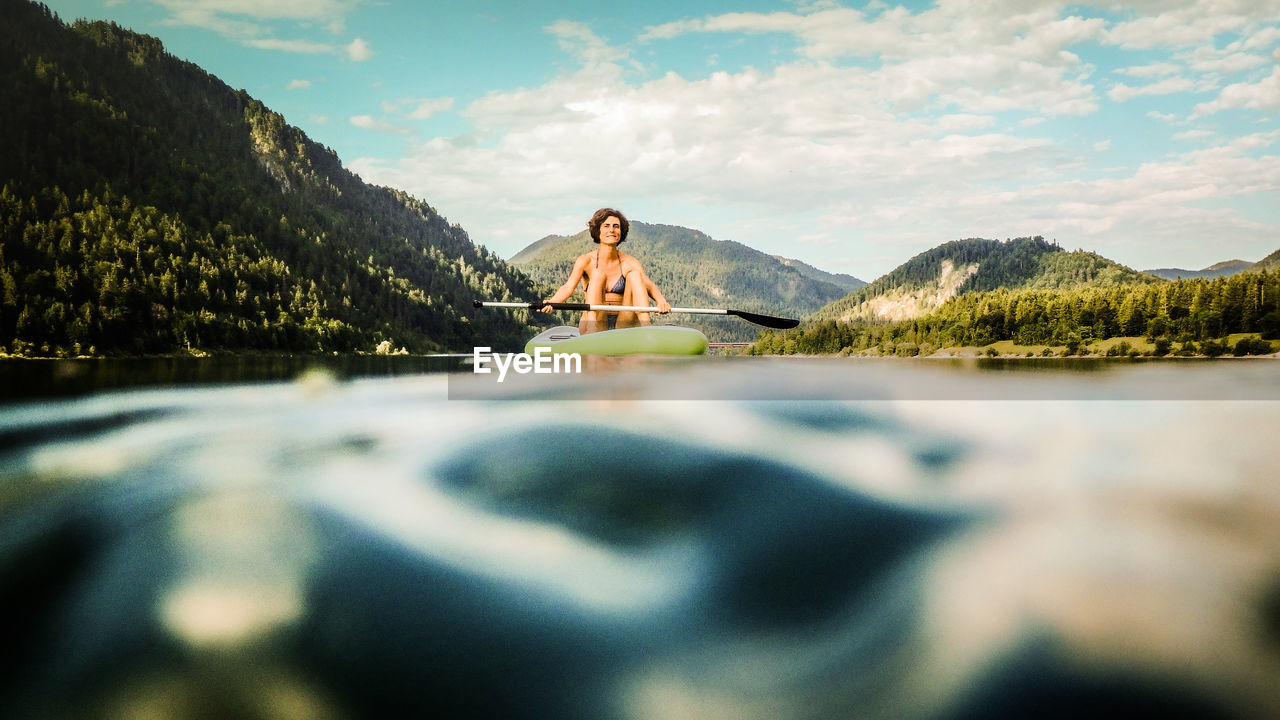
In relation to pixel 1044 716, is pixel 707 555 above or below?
above

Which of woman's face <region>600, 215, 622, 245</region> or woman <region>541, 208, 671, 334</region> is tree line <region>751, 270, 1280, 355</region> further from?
woman's face <region>600, 215, 622, 245</region>

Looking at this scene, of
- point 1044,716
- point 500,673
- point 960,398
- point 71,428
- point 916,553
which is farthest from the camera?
point 960,398

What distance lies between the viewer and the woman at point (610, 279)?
22.0m

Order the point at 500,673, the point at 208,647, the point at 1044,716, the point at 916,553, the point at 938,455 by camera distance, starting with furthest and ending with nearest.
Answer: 1. the point at 938,455
2. the point at 916,553
3. the point at 208,647
4. the point at 500,673
5. the point at 1044,716

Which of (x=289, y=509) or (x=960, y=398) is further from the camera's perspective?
(x=960, y=398)

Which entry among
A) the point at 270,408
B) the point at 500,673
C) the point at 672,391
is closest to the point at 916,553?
the point at 500,673

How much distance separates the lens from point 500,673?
3.74 meters

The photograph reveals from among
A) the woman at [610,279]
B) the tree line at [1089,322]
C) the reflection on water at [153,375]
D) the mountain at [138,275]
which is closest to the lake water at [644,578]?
the woman at [610,279]

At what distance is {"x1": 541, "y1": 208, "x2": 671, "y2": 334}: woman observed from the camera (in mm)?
22047

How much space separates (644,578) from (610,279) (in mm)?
18180

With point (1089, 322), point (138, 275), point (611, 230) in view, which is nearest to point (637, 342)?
point (611, 230)

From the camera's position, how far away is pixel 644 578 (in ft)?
15.2

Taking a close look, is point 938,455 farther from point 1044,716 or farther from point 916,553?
point 1044,716

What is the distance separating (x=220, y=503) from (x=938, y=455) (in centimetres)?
812
